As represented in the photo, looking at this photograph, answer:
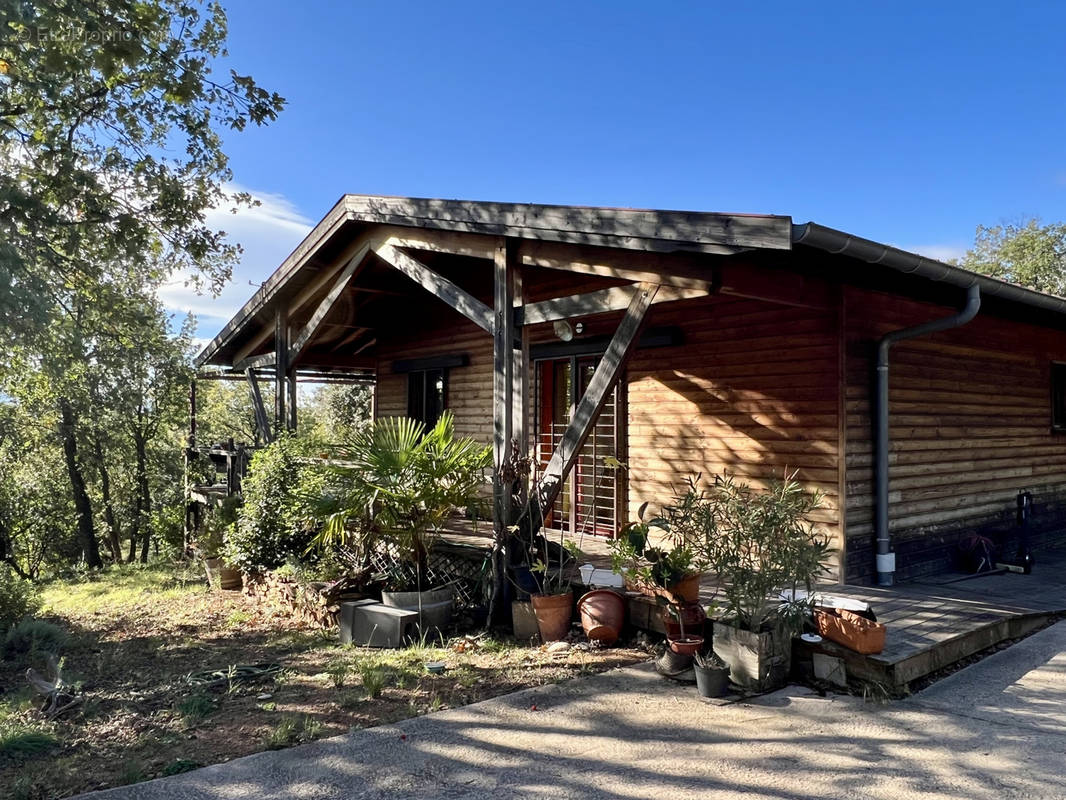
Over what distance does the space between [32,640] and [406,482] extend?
11.3 feet

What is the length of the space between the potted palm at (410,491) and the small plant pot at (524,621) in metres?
0.73

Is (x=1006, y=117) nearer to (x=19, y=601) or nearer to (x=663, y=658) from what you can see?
(x=663, y=658)

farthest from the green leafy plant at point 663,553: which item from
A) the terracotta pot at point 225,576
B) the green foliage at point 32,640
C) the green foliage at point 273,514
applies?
the terracotta pot at point 225,576

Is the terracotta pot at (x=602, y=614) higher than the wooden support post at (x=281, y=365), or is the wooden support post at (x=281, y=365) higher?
the wooden support post at (x=281, y=365)

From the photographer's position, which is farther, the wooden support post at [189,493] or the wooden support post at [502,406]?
the wooden support post at [189,493]

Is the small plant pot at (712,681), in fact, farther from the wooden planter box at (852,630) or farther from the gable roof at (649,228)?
the gable roof at (649,228)

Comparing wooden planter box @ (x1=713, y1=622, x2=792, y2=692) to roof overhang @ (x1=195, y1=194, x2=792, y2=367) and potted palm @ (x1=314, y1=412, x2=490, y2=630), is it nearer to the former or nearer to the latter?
roof overhang @ (x1=195, y1=194, x2=792, y2=367)

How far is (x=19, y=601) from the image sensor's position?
6.86 meters

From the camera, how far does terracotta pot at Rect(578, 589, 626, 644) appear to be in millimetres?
4969

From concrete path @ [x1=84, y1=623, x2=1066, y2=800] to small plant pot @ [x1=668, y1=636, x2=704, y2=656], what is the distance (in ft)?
0.94

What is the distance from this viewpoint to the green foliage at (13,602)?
21.7ft

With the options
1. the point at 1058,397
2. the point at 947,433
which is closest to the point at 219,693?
the point at 947,433

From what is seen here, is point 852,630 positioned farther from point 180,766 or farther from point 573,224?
point 180,766

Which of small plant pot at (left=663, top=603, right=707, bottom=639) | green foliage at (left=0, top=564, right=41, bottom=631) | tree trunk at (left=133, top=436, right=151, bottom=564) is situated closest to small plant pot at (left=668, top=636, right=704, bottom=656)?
small plant pot at (left=663, top=603, right=707, bottom=639)
